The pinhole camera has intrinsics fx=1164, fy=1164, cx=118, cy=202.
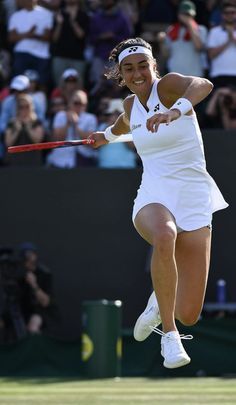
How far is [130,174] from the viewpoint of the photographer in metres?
14.1

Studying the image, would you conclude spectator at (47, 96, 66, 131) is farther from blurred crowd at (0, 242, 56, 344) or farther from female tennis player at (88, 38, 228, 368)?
female tennis player at (88, 38, 228, 368)

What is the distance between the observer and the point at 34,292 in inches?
530

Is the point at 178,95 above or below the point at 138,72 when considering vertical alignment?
below

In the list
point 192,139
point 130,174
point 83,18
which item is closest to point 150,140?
point 192,139

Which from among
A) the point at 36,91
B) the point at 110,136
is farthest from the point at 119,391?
the point at 36,91

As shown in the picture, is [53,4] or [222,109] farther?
[53,4]

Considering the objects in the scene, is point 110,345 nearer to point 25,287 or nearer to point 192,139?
point 25,287

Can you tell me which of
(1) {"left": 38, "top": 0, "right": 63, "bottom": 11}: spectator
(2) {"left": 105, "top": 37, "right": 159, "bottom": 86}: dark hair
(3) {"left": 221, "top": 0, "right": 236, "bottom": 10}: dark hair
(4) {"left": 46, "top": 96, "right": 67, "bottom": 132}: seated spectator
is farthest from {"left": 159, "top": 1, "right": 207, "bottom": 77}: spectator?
(2) {"left": 105, "top": 37, "right": 159, "bottom": 86}: dark hair

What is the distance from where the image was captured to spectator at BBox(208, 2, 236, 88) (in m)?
14.3

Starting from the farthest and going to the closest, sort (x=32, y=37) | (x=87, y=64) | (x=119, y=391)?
(x=87, y=64) < (x=32, y=37) < (x=119, y=391)

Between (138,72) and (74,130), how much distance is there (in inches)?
243

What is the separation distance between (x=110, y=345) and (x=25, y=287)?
5.62ft

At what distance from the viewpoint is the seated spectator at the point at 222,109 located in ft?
45.9

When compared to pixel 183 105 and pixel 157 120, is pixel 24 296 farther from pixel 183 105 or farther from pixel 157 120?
pixel 157 120
